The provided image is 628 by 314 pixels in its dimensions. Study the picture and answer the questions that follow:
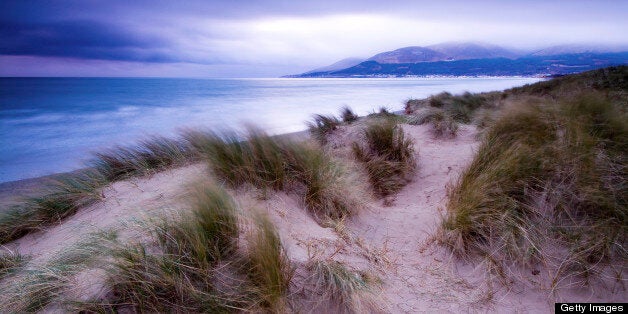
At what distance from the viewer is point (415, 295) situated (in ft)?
8.50

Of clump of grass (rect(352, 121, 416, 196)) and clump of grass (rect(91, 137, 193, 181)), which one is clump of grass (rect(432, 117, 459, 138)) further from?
clump of grass (rect(91, 137, 193, 181))

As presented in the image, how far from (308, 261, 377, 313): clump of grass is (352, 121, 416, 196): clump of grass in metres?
2.42

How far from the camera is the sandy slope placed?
8.36ft

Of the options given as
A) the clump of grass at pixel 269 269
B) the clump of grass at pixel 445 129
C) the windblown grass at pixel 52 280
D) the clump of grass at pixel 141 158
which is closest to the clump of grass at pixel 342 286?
the clump of grass at pixel 269 269

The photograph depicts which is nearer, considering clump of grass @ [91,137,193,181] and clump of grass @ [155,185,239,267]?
clump of grass @ [155,185,239,267]

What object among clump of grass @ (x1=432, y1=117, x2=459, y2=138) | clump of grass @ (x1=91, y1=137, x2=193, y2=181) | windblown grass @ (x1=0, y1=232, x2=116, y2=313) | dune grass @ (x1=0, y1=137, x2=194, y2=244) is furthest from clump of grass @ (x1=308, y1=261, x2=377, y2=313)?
clump of grass @ (x1=432, y1=117, x2=459, y2=138)

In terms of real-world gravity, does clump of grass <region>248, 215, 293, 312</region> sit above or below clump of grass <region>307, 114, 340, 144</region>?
below

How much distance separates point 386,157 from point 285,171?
2.13 metres

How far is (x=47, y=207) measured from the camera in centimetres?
379

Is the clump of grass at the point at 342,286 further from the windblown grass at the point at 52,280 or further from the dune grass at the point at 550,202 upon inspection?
the windblown grass at the point at 52,280

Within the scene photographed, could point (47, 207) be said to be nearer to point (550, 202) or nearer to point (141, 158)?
point (141, 158)

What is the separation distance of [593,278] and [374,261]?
1.72 metres

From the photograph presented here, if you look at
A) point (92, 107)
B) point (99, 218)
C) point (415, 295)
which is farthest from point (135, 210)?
point (92, 107)

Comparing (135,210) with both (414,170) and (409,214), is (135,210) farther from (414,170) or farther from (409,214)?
(414,170)
